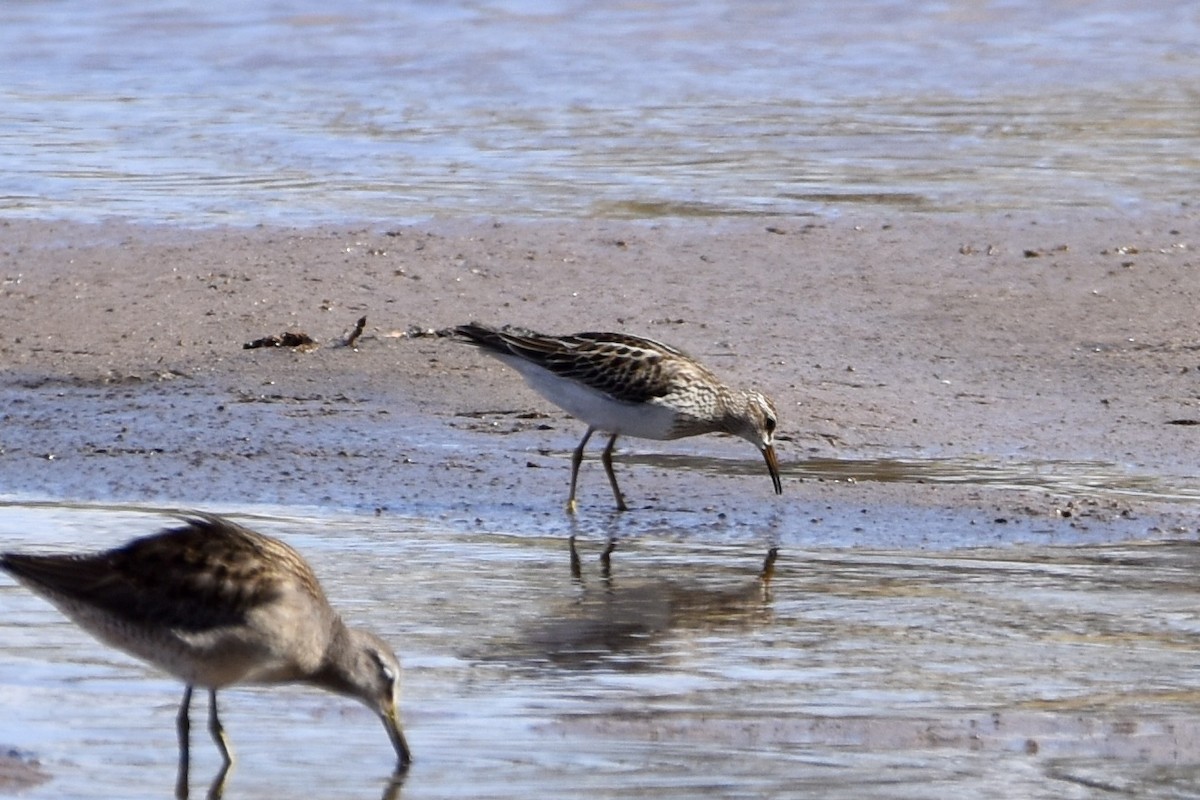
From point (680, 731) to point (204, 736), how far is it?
1.28 m

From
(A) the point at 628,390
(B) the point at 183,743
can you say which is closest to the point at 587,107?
(A) the point at 628,390

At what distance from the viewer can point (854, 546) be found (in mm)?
8242

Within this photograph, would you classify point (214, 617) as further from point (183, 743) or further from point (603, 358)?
point (603, 358)

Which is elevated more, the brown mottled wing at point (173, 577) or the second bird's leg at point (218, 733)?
the brown mottled wing at point (173, 577)

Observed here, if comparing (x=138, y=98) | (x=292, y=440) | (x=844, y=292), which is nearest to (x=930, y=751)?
(x=292, y=440)

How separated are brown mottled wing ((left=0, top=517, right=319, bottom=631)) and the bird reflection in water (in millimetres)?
Result: 1156

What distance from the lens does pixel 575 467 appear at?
9047 millimetres

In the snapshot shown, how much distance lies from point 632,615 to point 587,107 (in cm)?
1075

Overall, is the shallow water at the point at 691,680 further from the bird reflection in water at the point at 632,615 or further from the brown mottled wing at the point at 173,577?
the brown mottled wing at the point at 173,577

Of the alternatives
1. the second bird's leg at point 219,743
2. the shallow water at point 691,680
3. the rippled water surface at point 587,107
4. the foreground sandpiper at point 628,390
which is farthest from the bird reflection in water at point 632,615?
the rippled water surface at point 587,107

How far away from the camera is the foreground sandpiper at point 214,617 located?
588 cm

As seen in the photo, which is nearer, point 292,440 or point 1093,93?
point 292,440

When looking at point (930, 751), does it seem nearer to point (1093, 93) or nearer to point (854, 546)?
point (854, 546)

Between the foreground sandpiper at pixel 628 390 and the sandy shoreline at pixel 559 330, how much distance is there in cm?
22
